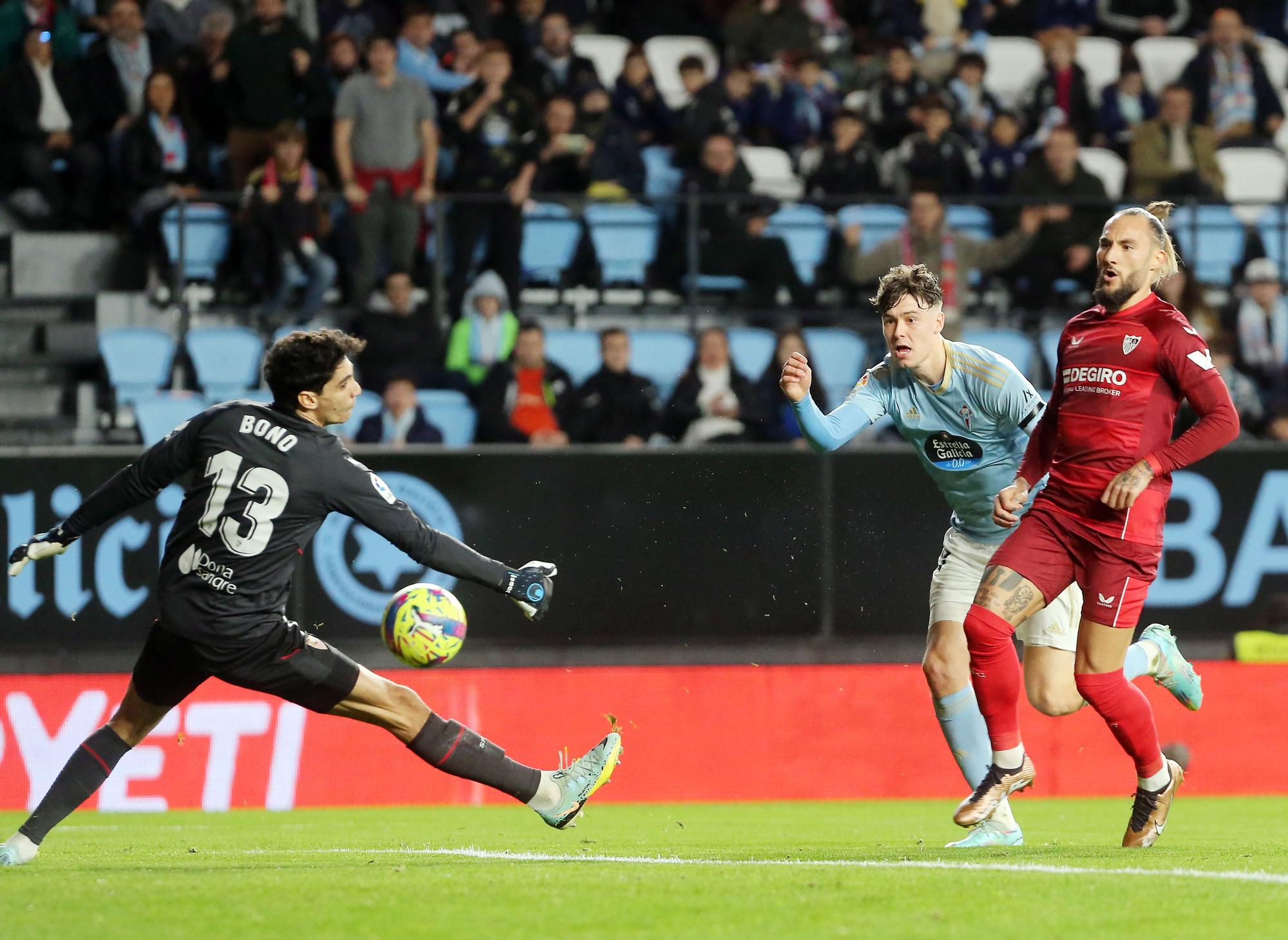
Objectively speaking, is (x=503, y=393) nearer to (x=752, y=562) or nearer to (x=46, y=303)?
(x=752, y=562)

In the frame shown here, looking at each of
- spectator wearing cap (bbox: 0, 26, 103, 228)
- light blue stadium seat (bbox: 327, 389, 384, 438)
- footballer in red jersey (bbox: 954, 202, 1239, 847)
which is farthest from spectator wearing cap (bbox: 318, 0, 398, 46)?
footballer in red jersey (bbox: 954, 202, 1239, 847)

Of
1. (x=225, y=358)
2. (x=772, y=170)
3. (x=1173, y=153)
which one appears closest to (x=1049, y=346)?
(x=1173, y=153)

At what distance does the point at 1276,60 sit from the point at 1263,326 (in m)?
5.07

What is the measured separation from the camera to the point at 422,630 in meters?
7.02

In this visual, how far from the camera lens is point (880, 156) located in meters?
15.3

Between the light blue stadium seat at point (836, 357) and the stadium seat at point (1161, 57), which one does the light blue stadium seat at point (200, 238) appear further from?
the stadium seat at point (1161, 57)

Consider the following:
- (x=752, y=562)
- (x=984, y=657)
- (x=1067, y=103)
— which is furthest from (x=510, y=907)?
(x=1067, y=103)

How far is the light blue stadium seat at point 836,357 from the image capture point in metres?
13.4

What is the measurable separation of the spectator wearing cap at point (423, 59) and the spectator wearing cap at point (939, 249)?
3754mm

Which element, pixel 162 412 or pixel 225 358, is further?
pixel 225 358

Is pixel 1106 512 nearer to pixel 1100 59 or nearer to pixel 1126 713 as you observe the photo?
pixel 1126 713

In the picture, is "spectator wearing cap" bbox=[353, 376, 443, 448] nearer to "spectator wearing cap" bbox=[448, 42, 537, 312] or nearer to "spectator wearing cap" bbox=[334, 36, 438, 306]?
"spectator wearing cap" bbox=[448, 42, 537, 312]

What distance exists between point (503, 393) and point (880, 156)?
4.30 meters

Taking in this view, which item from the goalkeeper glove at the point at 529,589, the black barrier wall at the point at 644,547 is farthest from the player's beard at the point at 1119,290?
the black barrier wall at the point at 644,547
